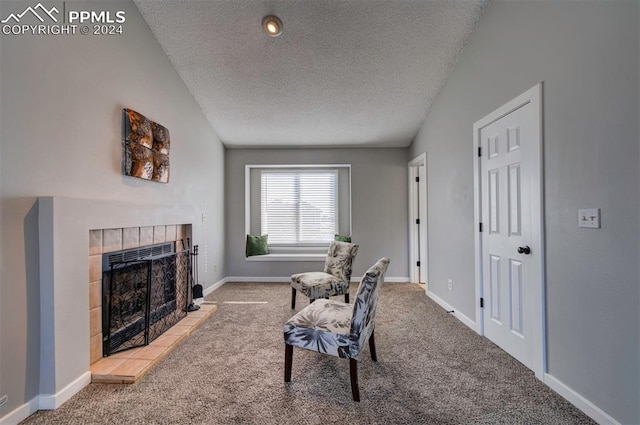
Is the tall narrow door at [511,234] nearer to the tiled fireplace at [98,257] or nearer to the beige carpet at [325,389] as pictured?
the beige carpet at [325,389]

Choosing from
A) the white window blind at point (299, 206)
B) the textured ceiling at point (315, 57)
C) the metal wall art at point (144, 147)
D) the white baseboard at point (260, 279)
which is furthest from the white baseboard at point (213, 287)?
the textured ceiling at point (315, 57)

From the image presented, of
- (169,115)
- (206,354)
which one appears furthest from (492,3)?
(206,354)

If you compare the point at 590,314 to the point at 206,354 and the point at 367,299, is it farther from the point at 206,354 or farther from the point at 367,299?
the point at 206,354

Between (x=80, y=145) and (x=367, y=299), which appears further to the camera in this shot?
(x=80, y=145)

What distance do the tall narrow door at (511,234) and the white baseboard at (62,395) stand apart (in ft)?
10.1

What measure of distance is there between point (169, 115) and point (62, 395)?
2.60 m

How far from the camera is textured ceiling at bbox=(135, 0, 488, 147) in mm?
2713

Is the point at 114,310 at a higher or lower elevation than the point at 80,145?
lower

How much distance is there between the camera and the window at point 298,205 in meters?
5.35

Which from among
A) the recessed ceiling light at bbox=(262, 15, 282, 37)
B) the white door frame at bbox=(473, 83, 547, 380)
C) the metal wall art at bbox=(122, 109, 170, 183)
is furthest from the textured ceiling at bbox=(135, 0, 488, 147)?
the white door frame at bbox=(473, 83, 547, 380)

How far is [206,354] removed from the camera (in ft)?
8.04

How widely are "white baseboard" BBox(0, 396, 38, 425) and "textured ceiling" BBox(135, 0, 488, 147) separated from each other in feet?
10.3

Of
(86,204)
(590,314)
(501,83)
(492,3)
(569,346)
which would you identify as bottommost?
(569,346)

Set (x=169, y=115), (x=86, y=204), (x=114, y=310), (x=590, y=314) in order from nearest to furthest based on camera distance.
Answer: (x=590, y=314) → (x=86, y=204) → (x=114, y=310) → (x=169, y=115)
